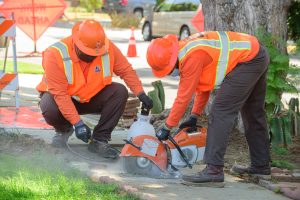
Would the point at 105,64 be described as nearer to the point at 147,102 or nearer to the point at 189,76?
the point at 147,102

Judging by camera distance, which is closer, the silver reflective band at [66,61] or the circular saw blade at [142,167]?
the circular saw blade at [142,167]

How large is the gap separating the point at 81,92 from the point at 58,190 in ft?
5.84

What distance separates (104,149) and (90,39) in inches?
43.0

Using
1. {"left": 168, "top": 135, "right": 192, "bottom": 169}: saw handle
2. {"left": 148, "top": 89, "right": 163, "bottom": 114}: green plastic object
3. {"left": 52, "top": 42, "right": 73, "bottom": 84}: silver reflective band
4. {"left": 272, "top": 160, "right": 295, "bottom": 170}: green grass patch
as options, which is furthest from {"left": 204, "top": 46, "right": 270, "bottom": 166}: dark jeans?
{"left": 148, "top": 89, "right": 163, "bottom": 114}: green plastic object

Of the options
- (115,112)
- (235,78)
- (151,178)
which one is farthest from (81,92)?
(235,78)

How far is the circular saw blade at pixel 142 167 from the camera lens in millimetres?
6344

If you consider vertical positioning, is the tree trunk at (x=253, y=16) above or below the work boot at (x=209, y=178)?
above

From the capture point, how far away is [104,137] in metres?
7.24

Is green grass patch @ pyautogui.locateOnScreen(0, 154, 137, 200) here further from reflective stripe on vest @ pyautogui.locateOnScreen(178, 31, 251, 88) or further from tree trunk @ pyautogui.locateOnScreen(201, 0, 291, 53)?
tree trunk @ pyautogui.locateOnScreen(201, 0, 291, 53)

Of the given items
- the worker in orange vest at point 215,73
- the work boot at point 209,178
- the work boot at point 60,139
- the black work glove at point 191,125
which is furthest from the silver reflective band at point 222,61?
the work boot at point 60,139

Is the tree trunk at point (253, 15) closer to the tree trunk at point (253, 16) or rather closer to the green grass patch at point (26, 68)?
the tree trunk at point (253, 16)

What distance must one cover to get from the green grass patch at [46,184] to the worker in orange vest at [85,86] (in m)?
0.59

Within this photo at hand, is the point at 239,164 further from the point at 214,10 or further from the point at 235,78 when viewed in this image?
the point at 214,10

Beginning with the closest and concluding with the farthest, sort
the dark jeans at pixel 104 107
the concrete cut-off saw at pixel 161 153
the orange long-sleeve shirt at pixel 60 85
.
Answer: the concrete cut-off saw at pixel 161 153
the orange long-sleeve shirt at pixel 60 85
the dark jeans at pixel 104 107
